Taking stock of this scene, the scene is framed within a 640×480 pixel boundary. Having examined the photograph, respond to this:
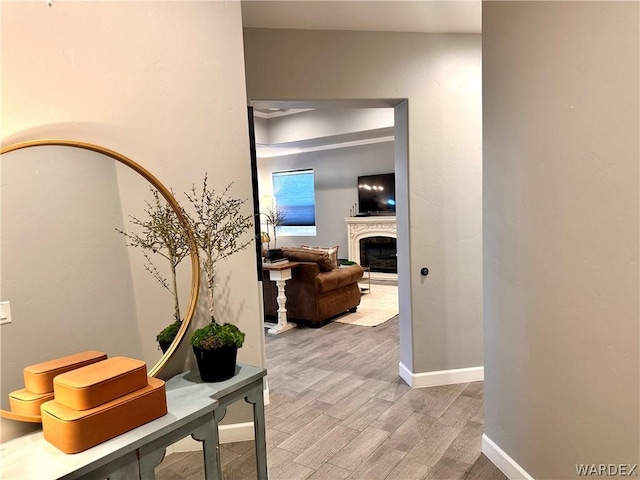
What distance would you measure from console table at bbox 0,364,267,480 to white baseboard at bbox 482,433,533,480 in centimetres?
127

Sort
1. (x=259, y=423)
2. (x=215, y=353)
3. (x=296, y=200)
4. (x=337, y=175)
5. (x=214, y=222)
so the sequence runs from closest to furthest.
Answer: (x=215, y=353), (x=259, y=423), (x=214, y=222), (x=337, y=175), (x=296, y=200)

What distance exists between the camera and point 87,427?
1.35 meters

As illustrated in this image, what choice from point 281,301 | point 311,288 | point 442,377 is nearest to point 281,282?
point 281,301

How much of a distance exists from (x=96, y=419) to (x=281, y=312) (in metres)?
3.65

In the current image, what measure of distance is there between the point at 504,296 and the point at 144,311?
1.80 meters

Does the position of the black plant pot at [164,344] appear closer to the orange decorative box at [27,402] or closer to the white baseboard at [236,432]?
the orange decorative box at [27,402]

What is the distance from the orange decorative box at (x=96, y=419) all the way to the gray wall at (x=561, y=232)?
1.68m

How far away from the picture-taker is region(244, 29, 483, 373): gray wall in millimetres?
3047

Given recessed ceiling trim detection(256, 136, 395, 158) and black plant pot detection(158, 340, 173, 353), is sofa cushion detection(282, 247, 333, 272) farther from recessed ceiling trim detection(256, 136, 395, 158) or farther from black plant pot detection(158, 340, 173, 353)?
recessed ceiling trim detection(256, 136, 395, 158)

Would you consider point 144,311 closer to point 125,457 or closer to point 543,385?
point 125,457

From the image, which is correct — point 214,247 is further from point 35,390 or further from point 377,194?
point 377,194

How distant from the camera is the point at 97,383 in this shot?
4.59 ft

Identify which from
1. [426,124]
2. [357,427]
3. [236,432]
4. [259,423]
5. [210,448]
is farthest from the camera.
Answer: [426,124]

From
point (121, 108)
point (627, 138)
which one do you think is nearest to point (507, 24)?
point (627, 138)
